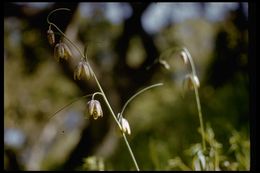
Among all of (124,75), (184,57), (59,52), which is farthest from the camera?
(124,75)

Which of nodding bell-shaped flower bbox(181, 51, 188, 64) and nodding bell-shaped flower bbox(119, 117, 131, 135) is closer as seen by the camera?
nodding bell-shaped flower bbox(119, 117, 131, 135)

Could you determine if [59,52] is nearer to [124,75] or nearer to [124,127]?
[124,127]

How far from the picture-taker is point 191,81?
1.26 m

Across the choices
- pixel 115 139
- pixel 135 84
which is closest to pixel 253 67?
pixel 135 84

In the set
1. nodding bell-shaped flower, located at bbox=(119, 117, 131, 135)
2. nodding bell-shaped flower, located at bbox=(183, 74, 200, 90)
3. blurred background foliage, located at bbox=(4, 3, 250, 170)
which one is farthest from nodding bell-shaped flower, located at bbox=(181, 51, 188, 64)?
blurred background foliage, located at bbox=(4, 3, 250, 170)

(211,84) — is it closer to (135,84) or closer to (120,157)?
(135,84)

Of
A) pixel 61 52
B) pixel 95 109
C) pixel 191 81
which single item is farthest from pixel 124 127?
pixel 191 81

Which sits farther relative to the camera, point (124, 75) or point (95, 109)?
point (124, 75)

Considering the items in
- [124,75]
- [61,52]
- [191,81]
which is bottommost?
[124,75]

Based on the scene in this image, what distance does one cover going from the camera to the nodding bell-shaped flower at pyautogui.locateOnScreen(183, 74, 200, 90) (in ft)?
4.11

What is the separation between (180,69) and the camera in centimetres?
723

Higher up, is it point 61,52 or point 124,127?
point 61,52

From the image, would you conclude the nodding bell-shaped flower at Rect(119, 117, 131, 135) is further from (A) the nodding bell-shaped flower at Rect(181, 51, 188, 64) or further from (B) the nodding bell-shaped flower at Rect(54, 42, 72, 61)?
(A) the nodding bell-shaped flower at Rect(181, 51, 188, 64)

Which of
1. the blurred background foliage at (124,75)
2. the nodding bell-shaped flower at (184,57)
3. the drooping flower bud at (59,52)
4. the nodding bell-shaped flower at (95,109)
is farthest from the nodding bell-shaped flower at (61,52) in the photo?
the blurred background foliage at (124,75)
